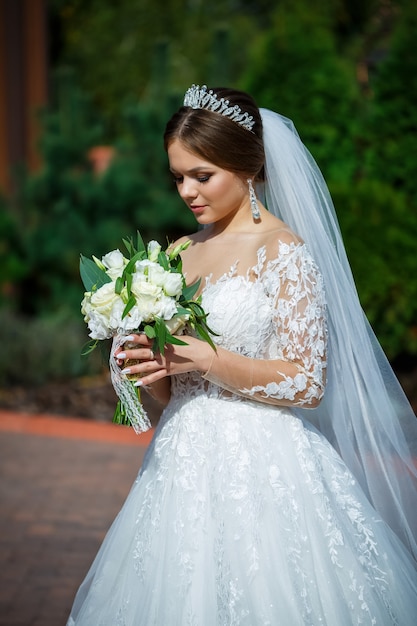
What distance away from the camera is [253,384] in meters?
2.52

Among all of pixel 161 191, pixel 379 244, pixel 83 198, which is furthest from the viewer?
pixel 83 198

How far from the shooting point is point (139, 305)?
2342mm

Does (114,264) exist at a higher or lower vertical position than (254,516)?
higher

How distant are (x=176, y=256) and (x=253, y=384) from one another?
1.66 ft

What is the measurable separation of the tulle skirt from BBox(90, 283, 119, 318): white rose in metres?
0.51

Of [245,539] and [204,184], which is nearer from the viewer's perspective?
[245,539]

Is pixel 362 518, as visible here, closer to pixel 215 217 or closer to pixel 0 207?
pixel 215 217

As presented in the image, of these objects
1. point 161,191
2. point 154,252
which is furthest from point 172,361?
point 161,191

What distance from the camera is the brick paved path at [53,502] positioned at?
4.15m

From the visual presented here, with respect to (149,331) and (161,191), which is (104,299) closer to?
(149,331)

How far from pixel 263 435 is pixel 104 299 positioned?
70 cm

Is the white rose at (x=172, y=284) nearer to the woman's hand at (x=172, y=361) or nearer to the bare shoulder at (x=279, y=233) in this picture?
the woman's hand at (x=172, y=361)

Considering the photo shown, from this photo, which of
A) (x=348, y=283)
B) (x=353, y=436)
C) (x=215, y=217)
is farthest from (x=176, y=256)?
(x=353, y=436)

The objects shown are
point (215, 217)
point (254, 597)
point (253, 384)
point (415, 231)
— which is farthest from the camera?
point (415, 231)
